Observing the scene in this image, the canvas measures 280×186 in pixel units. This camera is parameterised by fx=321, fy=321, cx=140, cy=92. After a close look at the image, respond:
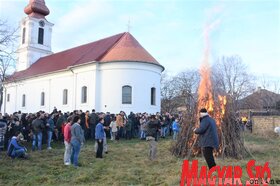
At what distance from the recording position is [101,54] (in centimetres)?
3231

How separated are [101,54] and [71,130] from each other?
73.3 ft

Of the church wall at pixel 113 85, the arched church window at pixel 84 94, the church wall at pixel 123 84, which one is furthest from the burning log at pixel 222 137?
the arched church window at pixel 84 94

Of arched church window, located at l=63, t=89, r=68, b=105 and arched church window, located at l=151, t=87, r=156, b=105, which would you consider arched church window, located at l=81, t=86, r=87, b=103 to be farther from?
arched church window, located at l=151, t=87, r=156, b=105

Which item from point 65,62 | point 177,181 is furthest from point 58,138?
point 65,62

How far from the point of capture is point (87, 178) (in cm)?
884

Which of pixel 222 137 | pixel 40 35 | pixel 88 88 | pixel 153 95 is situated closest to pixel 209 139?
pixel 222 137

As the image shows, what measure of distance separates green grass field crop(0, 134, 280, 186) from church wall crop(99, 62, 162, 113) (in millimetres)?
16712

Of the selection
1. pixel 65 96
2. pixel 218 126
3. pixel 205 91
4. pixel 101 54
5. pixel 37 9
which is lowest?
pixel 218 126

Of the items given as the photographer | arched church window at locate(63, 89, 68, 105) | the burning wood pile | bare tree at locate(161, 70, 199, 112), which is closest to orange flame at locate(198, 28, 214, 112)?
the burning wood pile

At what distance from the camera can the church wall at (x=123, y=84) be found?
100 feet

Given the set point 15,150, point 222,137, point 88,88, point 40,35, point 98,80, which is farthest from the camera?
point 40,35

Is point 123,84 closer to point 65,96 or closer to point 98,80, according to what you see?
point 98,80

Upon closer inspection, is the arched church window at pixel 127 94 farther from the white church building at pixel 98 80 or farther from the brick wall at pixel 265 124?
the brick wall at pixel 265 124

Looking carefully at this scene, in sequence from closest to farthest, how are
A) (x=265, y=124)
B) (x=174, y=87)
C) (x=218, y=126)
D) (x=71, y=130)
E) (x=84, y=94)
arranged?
(x=71, y=130) < (x=218, y=126) < (x=265, y=124) < (x=84, y=94) < (x=174, y=87)
